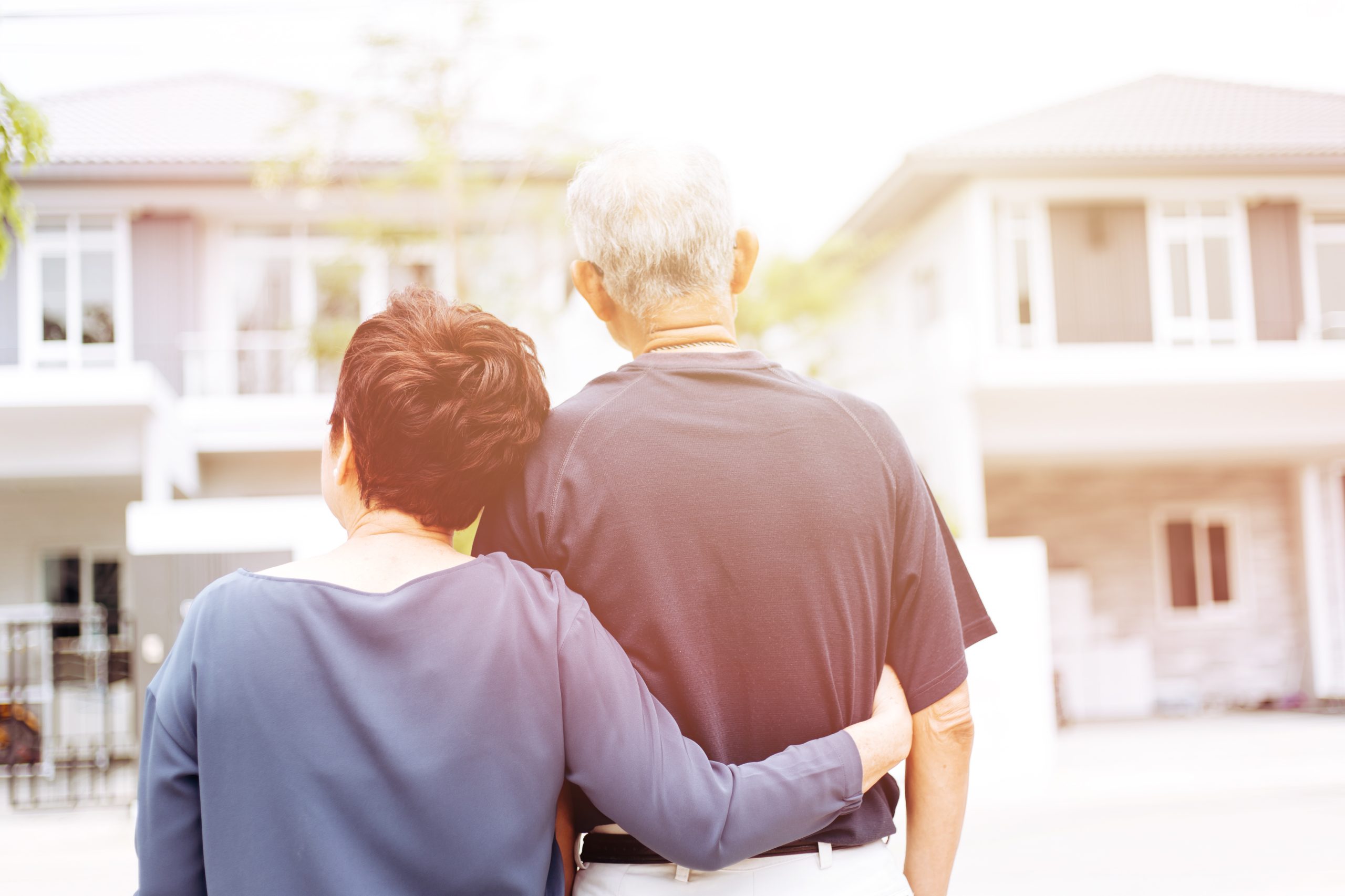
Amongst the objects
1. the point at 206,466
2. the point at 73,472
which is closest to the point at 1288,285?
the point at 206,466

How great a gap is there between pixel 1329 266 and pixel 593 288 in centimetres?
1499

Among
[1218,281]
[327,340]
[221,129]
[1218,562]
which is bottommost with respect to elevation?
[1218,562]

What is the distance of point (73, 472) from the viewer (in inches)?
458

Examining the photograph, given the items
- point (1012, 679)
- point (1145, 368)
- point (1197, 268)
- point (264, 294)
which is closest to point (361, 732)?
point (1012, 679)

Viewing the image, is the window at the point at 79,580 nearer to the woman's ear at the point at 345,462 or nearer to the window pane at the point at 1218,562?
the woman's ear at the point at 345,462

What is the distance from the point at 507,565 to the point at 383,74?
10793 millimetres

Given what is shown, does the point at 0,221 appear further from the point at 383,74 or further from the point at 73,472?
the point at 73,472

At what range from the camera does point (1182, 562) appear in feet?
50.0

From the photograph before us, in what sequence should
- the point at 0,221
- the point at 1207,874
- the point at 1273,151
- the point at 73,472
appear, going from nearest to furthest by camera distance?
the point at 0,221 → the point at 1207,874 → the point at 73,472 → the point at 1273,151

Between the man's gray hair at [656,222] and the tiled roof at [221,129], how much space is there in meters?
10.4

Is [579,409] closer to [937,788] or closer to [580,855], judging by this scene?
[580,855]

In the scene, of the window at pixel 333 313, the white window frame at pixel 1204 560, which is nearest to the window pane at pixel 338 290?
the window at pixel 333 313

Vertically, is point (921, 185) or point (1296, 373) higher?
point (921, 185)

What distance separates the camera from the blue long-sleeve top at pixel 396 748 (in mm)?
1277
